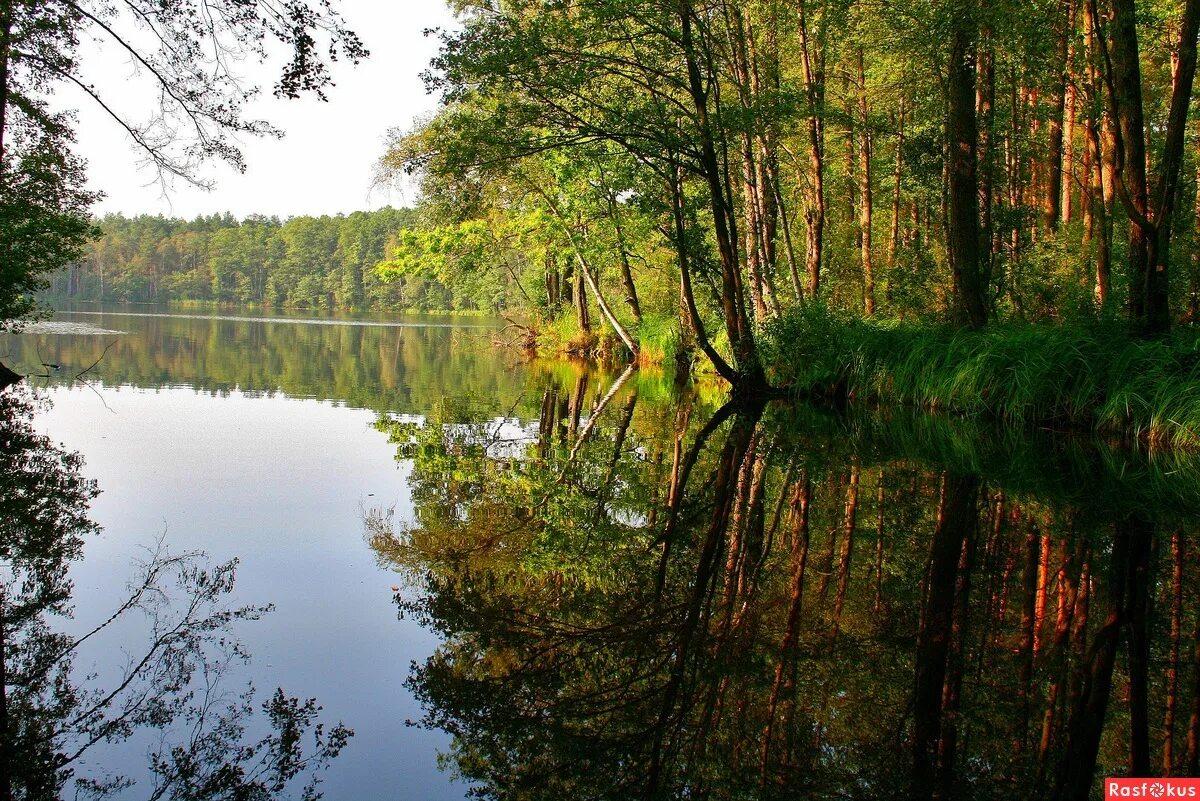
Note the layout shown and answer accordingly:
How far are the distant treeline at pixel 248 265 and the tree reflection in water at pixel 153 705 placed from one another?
93091 millimetres

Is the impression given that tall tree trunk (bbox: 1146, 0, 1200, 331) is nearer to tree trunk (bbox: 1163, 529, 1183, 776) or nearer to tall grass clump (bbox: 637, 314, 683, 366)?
tree trunk (bbox: 1163, 529, 1183, 776)

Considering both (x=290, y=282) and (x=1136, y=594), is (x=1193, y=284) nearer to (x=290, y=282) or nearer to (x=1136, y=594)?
(x=1136, y=594)

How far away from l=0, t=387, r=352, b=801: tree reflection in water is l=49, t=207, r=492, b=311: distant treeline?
305 feet

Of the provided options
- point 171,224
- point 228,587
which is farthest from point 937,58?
point 171,224

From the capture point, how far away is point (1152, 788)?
271 cm

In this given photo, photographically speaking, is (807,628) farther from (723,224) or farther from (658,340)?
(658,340)

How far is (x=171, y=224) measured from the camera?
111875 mm

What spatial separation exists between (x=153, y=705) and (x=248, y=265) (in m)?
111

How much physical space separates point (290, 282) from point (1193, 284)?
336 ft

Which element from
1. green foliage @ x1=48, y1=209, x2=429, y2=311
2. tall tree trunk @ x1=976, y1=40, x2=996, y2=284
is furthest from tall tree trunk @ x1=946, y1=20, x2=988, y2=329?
green foliage @ x1=48, y1=209, x2=429, y2=311

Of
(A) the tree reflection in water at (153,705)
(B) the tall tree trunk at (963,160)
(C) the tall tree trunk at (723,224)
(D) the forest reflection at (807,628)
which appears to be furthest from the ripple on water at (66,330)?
(A) the tree reflection in water at (153,705)

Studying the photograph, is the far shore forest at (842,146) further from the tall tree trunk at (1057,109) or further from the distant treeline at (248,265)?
the distant treeline at (248,265)

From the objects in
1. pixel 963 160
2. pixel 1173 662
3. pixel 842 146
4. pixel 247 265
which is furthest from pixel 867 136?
pixel 247 265

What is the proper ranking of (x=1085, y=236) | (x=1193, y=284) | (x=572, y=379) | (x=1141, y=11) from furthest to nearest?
(x=572, y=379), (x=1085, y=236), (x=1193, y=284), (x=1141, y=11)
